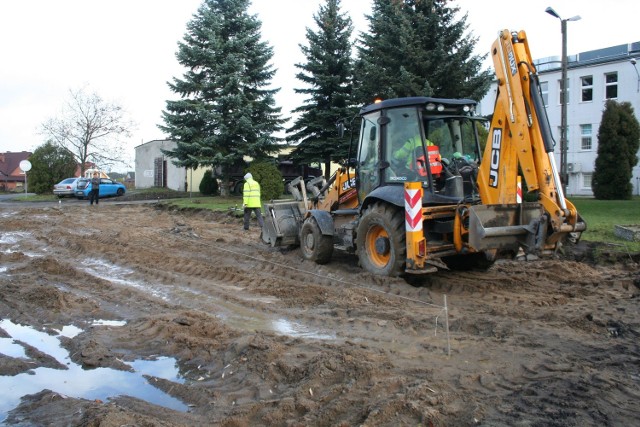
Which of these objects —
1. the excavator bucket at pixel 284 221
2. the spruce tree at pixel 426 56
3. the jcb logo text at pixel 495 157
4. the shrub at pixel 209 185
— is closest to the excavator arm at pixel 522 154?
the jcb logo text at pixel 495 157

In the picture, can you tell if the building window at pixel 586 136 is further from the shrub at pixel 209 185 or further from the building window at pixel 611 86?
the shrub at pixel 209 185

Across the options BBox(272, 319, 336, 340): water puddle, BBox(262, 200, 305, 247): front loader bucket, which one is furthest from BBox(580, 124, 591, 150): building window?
BBox(272, 319, 336, 340): water puddle

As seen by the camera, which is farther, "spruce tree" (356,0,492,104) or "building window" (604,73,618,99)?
"building window" (604,73,618,99)

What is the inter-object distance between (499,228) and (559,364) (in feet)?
8.84

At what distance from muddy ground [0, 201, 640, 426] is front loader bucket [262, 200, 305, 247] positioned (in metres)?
0.81

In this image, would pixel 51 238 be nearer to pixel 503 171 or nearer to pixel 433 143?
pixel 433 143

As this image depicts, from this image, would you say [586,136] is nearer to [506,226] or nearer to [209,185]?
[209,185]

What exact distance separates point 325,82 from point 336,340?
23.2 m

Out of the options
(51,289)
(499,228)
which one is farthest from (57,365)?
(499,228)

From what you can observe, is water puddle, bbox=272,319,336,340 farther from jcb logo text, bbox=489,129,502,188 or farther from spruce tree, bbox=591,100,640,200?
spruce tree, bbox=591,100,640,200

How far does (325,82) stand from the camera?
27.9 meters

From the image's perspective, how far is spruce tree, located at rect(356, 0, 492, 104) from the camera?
74.4 ft

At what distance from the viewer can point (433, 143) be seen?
8.84 meters

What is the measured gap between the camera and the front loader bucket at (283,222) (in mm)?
12000
